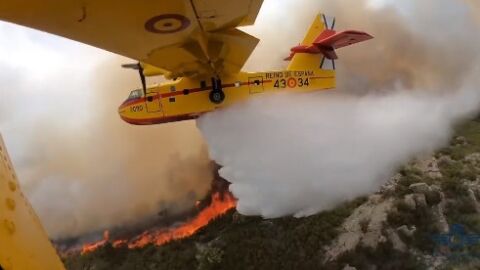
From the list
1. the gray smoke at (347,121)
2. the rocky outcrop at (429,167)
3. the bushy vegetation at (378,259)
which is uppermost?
the gray smoke at (347,121)

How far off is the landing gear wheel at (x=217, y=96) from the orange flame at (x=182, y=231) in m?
10.3

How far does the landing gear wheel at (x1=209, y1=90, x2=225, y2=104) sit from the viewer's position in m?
15.6

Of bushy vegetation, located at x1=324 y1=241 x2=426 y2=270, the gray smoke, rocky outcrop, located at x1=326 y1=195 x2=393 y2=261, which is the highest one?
the gray smoke

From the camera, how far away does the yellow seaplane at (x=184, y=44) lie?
3.46 meters

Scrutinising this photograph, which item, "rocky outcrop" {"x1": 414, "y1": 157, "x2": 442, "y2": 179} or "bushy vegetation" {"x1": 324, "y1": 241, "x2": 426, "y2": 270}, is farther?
"rocky outcrop" {"x1": 414, "y1": 157, "x2": 442, "y2": 179}

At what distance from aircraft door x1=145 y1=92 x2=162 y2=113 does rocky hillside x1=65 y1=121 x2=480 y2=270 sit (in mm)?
9237

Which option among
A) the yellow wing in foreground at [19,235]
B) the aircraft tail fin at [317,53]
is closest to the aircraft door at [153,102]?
the aircraft tail fin at [317,53]

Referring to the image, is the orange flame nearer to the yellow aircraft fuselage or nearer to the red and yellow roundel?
the yellow aircraft fuselage

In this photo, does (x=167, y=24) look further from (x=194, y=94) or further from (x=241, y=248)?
(x=241, y=248)

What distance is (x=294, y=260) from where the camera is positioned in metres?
22.1

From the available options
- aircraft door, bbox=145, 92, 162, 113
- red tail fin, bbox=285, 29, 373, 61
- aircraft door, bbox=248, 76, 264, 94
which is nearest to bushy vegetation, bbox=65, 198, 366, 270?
aircraft door, bbox=248, 76, 264, 94

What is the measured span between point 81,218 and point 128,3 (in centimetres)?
2382

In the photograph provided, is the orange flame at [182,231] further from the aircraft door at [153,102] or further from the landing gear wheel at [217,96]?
the landing gear wheel at [217,96]

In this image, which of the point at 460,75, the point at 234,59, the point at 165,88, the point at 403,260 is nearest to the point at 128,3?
the point at 234,59
